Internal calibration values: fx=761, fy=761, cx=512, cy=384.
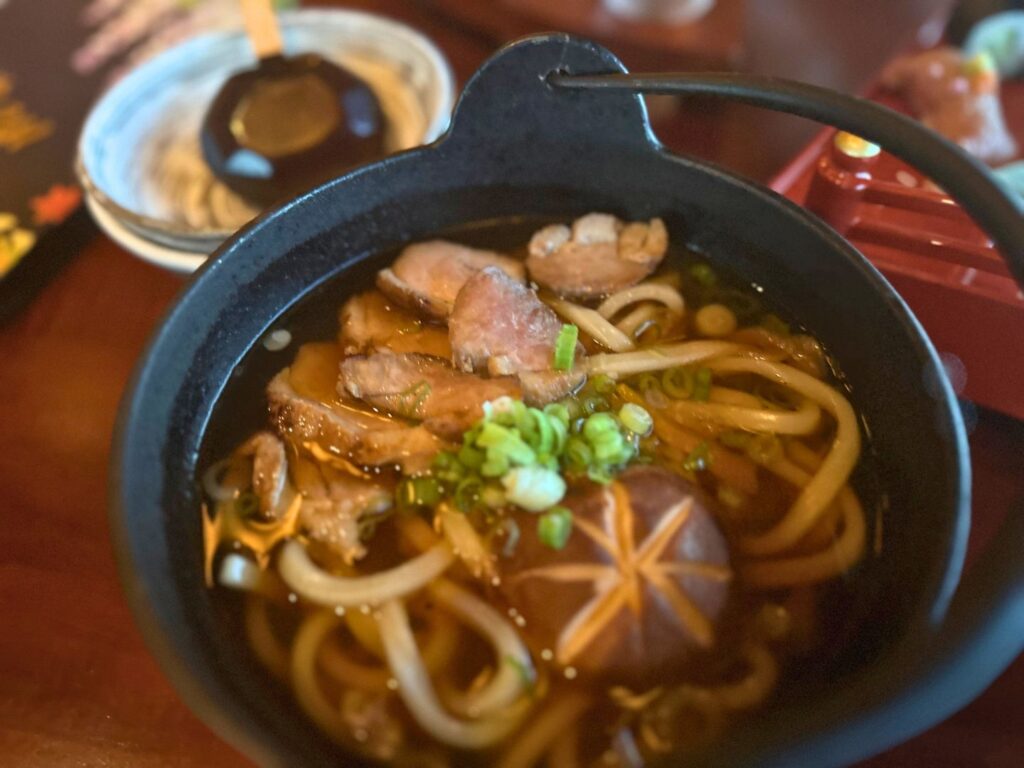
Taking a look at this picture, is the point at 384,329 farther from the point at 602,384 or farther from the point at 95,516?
the point at 95,516

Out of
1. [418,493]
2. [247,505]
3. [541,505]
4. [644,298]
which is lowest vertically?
[247,505]

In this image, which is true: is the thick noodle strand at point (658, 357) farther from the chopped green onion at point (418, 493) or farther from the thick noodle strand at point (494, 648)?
the thick noodle strand at point (494, 648)

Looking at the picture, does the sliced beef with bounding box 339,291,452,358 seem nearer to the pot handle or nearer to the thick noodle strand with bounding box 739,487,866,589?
the pot handle

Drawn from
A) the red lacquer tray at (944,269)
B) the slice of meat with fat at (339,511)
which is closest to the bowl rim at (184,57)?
the slice of meat with fat at (339,511)

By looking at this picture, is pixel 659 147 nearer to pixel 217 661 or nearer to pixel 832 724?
pixel 832 724

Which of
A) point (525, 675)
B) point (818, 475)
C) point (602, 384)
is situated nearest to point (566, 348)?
point (602, 384)

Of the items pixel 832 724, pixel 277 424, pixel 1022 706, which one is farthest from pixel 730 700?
pixel 277 424

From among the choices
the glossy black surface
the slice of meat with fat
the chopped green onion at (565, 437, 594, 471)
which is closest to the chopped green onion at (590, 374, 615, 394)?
the chopped green onion at (565, 437, 594, 471)
